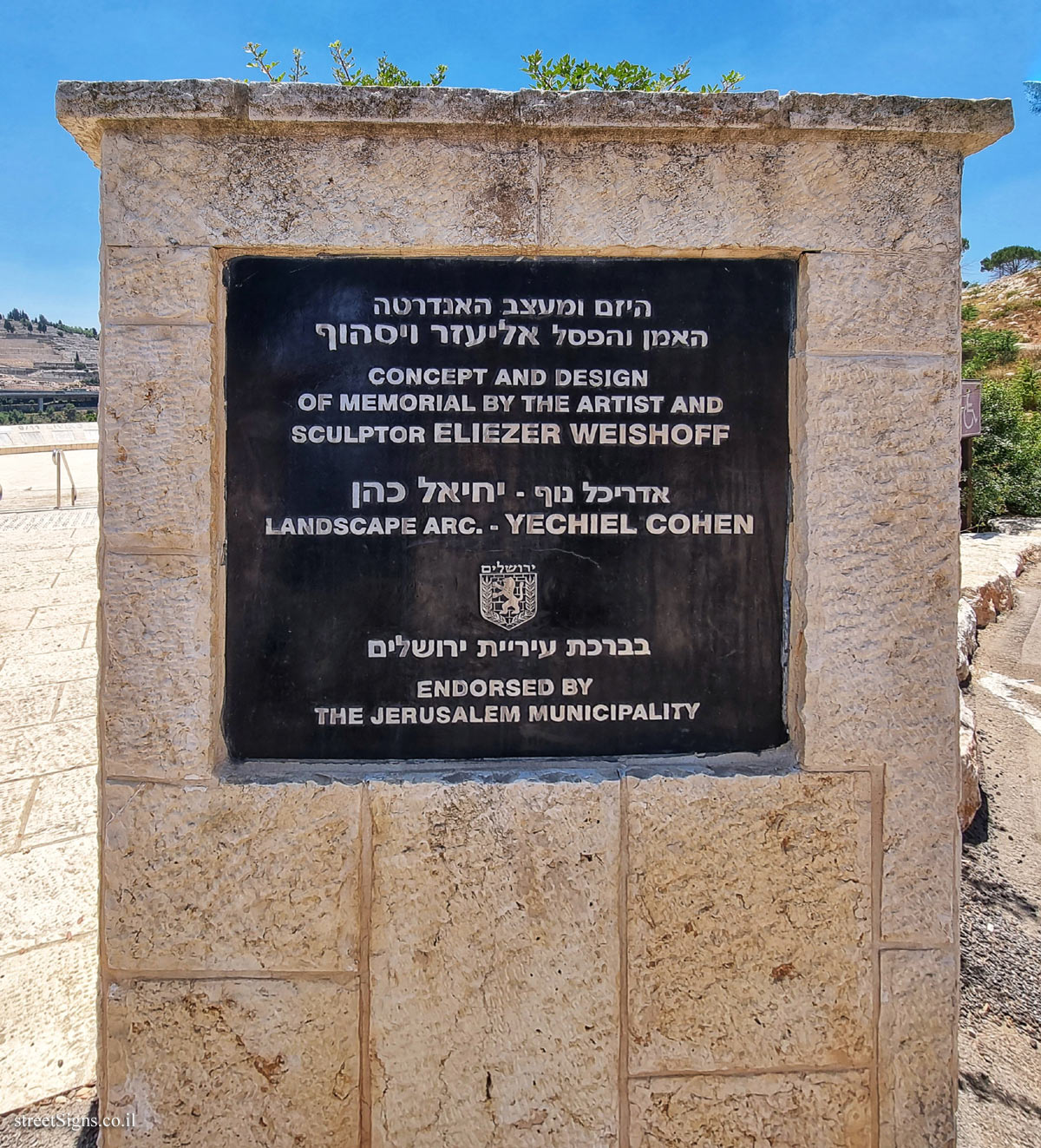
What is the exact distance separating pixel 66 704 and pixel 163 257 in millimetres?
3865

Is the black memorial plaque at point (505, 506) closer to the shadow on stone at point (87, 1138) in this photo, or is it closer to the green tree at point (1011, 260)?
the shadow on stone at point (87, 1138)

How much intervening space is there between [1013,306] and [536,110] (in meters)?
56.4

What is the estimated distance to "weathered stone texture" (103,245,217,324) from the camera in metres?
1.99

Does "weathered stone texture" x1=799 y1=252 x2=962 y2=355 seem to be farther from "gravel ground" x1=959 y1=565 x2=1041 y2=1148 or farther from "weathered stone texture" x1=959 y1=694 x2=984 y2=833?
"gravel ground" x1=959 y1=565 x2=1041 y2=1148

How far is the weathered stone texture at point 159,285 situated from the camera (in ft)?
6.53

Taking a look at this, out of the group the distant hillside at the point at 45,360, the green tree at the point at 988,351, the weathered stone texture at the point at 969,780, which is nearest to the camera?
the weathered stone texture at the point at 969,780

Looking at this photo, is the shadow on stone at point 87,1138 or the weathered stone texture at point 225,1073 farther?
the shadow on stone at point 87,1138

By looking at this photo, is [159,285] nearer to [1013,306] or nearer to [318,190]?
[318,190]

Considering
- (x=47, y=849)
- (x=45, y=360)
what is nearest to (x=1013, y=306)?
(x=47, y=849)

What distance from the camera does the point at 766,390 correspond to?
2133mm

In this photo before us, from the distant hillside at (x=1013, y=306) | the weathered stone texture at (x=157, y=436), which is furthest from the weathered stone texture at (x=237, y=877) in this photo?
the distant hillside at (x=1013, y=306)

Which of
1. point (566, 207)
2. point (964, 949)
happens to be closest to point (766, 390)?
point (566, 207)

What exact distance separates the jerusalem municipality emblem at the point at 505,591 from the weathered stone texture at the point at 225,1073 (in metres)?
1.21

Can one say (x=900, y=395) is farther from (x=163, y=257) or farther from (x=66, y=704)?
(x=66, y=704)
